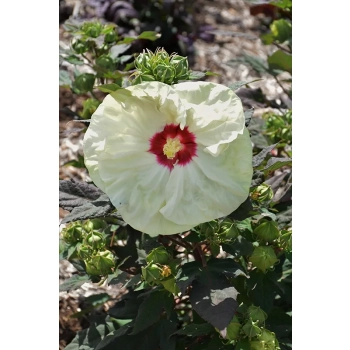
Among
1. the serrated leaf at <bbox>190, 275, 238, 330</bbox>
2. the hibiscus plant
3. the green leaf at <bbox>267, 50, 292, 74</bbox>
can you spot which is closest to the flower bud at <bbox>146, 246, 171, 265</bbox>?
the hibiscus plant

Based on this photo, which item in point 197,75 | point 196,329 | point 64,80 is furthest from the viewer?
point 64,80

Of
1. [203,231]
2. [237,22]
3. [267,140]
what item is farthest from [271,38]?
[237,22]

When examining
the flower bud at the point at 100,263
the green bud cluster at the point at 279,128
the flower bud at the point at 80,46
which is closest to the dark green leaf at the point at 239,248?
the flower bud at the point at 100,263

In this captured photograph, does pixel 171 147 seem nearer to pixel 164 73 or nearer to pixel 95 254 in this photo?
pixel 164 73

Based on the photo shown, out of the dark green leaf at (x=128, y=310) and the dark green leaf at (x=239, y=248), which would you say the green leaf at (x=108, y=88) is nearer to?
the dark green leaf at (x=239, y=248)

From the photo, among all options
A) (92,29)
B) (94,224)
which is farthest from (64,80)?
(94,224)

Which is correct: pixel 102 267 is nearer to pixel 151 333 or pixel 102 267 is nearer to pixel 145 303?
pixel 145 303

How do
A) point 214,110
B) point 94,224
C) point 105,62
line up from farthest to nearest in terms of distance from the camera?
point 105,62
point 94,224
point 214,110
